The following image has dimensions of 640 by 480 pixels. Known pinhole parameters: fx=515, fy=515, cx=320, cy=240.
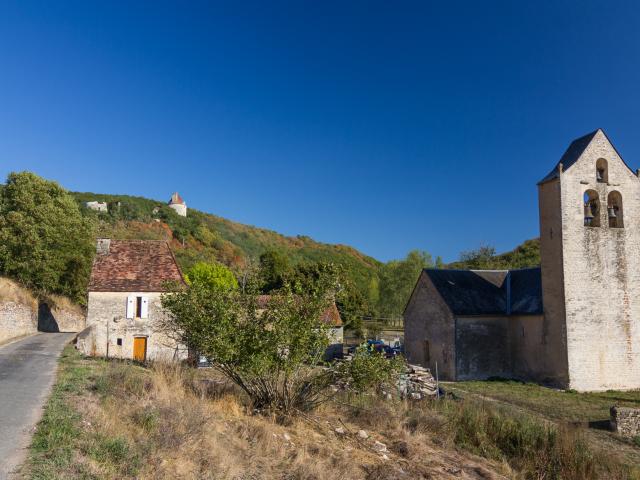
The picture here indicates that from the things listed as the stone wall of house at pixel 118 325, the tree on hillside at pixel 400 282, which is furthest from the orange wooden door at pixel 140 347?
the tree on hillside at pixel 400 282

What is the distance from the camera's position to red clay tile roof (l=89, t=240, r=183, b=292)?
28.8 meters

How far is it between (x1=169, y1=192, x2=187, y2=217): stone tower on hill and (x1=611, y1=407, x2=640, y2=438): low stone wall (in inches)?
3294

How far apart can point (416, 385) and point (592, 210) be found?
13211 millimetres

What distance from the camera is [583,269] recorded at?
24.1 m

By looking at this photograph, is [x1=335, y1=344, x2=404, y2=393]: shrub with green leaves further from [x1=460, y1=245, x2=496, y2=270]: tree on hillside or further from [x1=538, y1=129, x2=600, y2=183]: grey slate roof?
[x1=460, y1=245, x2=496, y2=270]: tree on hillside

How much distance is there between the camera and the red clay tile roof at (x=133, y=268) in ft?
94.6

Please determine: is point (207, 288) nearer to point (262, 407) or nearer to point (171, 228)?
point (262, 407)

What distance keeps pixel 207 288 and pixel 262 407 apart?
12.6 feet

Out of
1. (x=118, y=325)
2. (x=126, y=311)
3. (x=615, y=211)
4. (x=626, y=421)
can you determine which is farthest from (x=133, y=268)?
(x=615, y=211)

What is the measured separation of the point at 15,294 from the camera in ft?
112

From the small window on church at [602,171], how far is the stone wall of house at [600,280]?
0.56 ft

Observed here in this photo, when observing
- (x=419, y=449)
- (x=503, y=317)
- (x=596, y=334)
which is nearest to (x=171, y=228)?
(x=503, y=317)

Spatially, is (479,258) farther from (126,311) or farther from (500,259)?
(126,311)

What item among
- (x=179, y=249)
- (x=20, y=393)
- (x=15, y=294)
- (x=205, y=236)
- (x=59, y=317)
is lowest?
(x=20, y=393)
